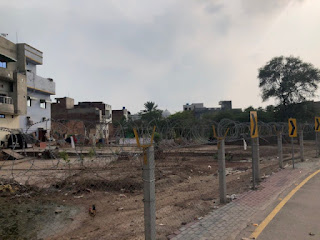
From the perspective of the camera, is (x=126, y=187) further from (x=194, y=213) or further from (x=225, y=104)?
(x=225, y=104)

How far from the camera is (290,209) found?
249 inches

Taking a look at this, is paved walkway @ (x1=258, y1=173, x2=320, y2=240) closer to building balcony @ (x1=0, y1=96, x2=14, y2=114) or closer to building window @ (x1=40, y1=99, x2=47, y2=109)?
building balcony @ (x1=0, y1=96, x2=14, y2=114)

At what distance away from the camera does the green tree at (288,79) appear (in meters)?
41.8

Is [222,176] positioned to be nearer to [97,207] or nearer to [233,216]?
[233,216]

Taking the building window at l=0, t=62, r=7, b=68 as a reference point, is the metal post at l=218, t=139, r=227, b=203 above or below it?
below

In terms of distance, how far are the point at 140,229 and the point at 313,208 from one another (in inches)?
155

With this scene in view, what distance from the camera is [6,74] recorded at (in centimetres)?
3047

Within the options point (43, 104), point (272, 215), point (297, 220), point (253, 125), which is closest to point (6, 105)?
point (43, 104)

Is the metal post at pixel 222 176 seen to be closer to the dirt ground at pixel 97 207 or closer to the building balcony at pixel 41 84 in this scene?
the dirt ground at pixel 97 207

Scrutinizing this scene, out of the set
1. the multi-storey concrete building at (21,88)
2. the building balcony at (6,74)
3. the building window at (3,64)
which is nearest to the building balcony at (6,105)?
the multi-storey concrete building at (21,88)

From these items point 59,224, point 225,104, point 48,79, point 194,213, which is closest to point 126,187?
point 59,224

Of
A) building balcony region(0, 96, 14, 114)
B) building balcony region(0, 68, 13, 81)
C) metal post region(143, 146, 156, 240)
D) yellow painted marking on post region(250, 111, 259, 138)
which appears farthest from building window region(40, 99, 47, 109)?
metal post region(143, 146, 156, 240)

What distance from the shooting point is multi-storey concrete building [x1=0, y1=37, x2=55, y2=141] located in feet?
102

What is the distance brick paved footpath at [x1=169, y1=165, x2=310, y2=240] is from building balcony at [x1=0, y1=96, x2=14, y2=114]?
92.1 feet
